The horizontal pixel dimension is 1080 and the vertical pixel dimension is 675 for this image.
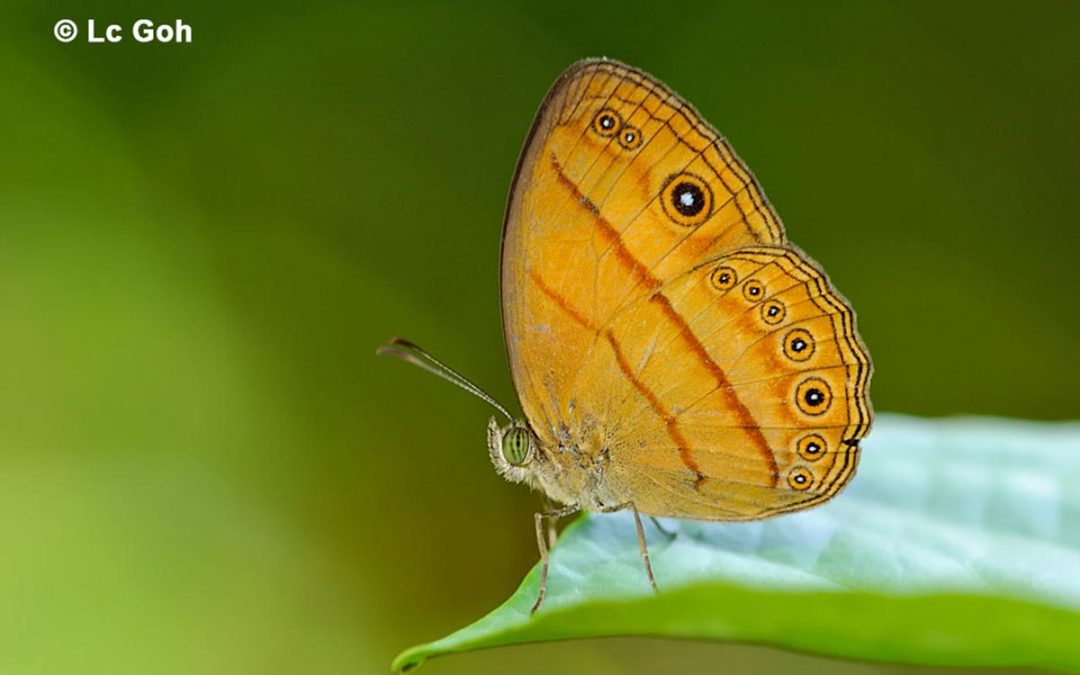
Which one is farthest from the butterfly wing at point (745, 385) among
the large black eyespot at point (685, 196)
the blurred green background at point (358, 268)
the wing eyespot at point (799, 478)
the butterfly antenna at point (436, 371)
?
the blurred green background at point (358, 268)

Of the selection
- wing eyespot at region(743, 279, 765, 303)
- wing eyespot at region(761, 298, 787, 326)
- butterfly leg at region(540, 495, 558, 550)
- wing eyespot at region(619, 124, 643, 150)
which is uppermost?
wing eyespot at region(619, 124, 643, 150)

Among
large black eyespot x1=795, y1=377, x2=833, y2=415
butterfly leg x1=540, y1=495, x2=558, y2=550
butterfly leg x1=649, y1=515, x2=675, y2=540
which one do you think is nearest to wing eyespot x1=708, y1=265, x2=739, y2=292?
large black eyespot x1=795, y1=377, x2=833, y2=415

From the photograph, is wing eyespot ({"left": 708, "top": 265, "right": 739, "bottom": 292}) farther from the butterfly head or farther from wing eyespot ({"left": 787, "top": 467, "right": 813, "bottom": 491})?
the butterfly head

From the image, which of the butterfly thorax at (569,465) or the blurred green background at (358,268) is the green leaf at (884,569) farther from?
the blurred green background at (358,268)

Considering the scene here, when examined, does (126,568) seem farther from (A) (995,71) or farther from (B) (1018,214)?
(A) (995,71)

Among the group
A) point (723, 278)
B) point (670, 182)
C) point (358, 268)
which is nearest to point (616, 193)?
point (670, 182)

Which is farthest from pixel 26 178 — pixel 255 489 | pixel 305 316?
pixel 255 489

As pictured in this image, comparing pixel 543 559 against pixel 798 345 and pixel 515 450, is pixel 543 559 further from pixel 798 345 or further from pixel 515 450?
pixel 798 345

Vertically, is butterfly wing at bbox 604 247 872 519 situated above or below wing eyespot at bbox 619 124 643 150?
below
